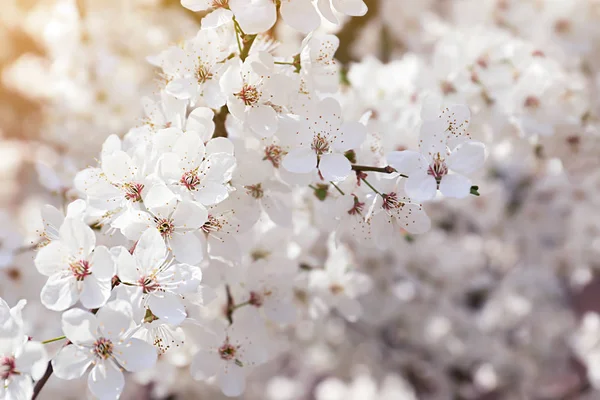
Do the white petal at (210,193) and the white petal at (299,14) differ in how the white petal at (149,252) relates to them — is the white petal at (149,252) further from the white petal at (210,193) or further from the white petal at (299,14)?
the white petal at (299,14)

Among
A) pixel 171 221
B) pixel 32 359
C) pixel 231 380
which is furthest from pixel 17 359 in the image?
pixel 231 380

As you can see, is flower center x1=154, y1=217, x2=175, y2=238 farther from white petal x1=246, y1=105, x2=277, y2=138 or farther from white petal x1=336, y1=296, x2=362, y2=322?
white petal x1=336, y1=296, x2=362, y2=322

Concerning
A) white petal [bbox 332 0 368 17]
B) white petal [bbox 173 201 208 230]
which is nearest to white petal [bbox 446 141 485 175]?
white petal [bbox 332 0 368 17]

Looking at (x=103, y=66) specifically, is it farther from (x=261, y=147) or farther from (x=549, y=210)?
(x=549, y=210)

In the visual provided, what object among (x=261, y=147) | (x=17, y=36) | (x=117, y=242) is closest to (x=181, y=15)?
(x=17, y=36)

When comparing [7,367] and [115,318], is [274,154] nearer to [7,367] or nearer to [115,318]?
[115,318]

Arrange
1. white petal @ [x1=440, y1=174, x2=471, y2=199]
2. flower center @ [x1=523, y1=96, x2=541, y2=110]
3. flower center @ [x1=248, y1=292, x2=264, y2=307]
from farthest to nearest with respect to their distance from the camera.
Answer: flower center @ [x1=523, y1=96, x2=541, y2=110], flower center @ [x1=248, y1=292, x2=264, y2=307], white petal @ [x1=440, y1=174, x2=471, y2=199]

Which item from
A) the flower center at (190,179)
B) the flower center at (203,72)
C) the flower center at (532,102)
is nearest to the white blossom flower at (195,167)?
the flower center at (190,179)
